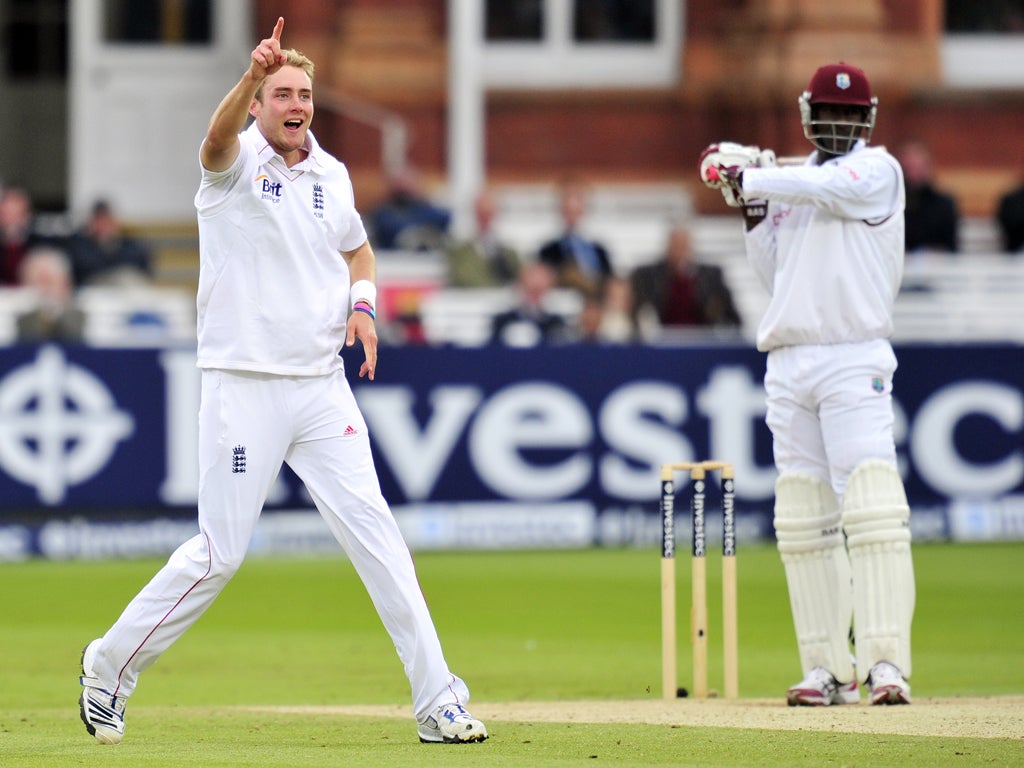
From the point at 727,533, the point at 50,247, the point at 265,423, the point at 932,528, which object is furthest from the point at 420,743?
the point at 50,247

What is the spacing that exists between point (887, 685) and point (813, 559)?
0.57m

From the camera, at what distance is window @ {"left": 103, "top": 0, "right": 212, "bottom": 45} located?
19.4 metres

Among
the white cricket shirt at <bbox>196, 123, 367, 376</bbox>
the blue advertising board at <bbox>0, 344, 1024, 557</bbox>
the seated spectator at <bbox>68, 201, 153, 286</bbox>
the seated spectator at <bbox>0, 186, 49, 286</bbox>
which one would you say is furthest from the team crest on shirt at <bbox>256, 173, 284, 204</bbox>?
the seated spectator at <bbox>0, 186, 49, 286</bbox>

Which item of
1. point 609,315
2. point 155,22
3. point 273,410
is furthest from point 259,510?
point 155,22

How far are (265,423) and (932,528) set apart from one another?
8574 mm

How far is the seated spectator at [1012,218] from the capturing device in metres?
16.7

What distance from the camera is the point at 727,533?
7875 mm

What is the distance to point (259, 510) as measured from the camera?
6.57 metres

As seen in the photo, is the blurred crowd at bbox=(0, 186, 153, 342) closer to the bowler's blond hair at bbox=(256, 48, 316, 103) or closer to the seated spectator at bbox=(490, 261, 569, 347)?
the seated spectator at bbox=(490, 261, 569, 347)

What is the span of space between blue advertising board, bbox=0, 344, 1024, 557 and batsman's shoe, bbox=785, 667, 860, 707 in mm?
6232

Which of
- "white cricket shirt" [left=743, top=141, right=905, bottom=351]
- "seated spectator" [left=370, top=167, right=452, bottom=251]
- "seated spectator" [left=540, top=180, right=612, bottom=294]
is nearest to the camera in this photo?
"white cricket shirt" [left=743, top=141, right=905, bottom=351]

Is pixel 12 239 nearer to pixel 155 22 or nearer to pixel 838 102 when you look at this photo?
pixel 155 22

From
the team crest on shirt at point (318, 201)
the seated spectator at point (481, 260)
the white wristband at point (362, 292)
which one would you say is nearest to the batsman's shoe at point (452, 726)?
the white wristband at point (362, 292)

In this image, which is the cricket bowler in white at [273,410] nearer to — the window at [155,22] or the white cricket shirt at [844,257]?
the white cricket shirt at [844,257]
